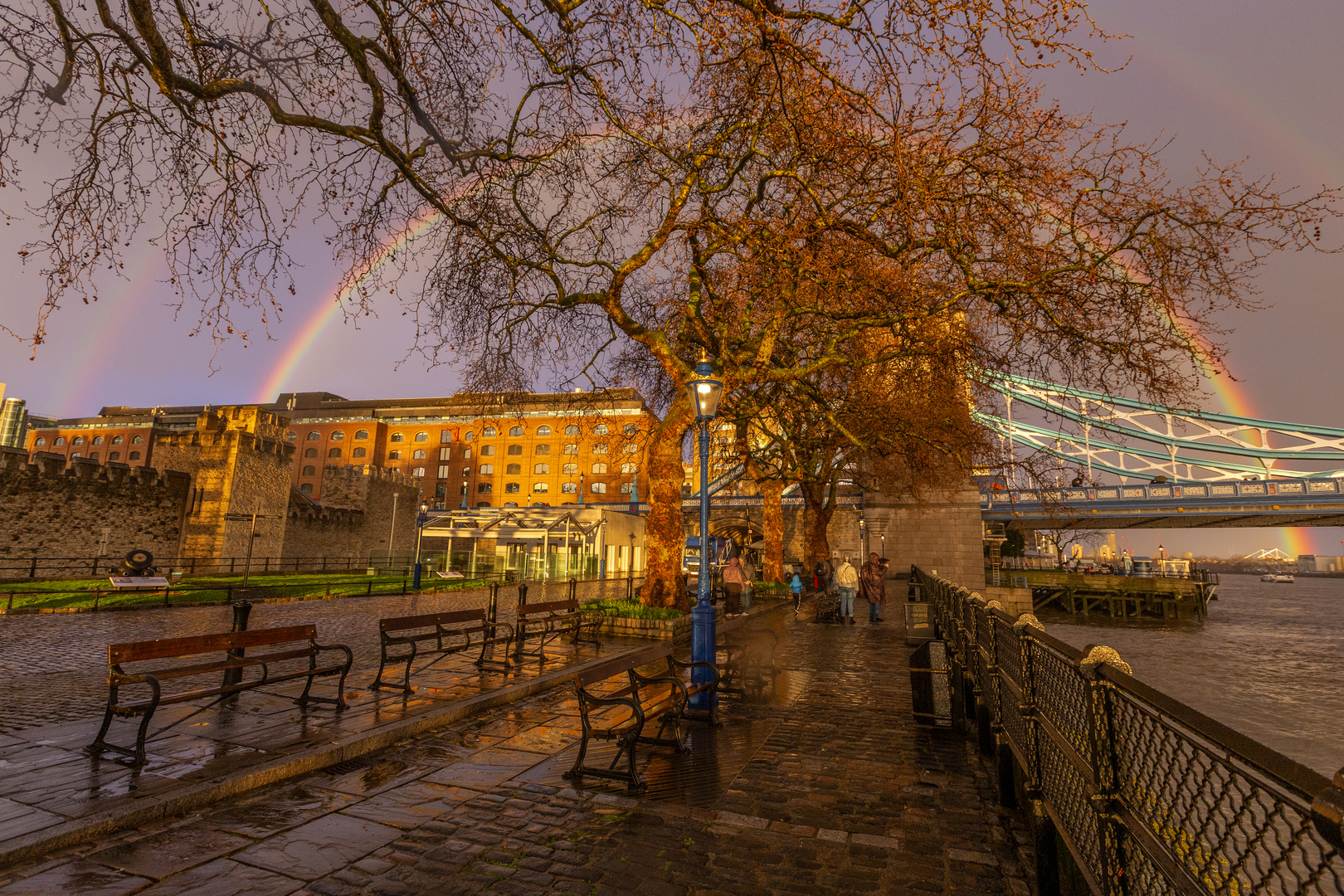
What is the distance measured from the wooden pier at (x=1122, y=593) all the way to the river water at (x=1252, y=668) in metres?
1.68

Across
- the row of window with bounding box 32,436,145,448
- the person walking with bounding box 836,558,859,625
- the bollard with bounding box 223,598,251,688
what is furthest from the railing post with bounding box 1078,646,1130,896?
the row of window with bounding box 32,436,145,448

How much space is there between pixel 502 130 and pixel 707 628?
6.33 metres

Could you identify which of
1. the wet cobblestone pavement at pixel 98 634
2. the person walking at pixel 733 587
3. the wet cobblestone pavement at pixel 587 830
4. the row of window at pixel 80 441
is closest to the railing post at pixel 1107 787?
the wet cobblestone pavement at pixel 587 830

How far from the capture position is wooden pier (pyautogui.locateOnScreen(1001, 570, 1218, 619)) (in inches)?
1892

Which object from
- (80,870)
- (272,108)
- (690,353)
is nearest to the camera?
(80,870)

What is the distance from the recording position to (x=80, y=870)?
3.40 metres

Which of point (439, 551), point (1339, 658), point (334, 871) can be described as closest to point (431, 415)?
point (439, 551)

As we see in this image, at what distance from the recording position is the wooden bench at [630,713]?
4.91 meters

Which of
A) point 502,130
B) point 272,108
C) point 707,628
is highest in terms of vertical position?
point 502,130

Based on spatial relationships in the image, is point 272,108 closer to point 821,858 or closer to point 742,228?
point 742,228

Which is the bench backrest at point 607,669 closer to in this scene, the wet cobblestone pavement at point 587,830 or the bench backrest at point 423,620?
the wet cobblestone pavement at point 587,830

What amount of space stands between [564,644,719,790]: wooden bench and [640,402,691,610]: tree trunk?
599cm

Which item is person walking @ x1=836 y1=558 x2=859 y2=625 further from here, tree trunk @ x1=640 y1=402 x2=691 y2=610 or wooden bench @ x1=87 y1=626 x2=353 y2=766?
wooden bench @ x1=87 y1=626 x2=353 y2=766

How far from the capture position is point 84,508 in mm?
27078
